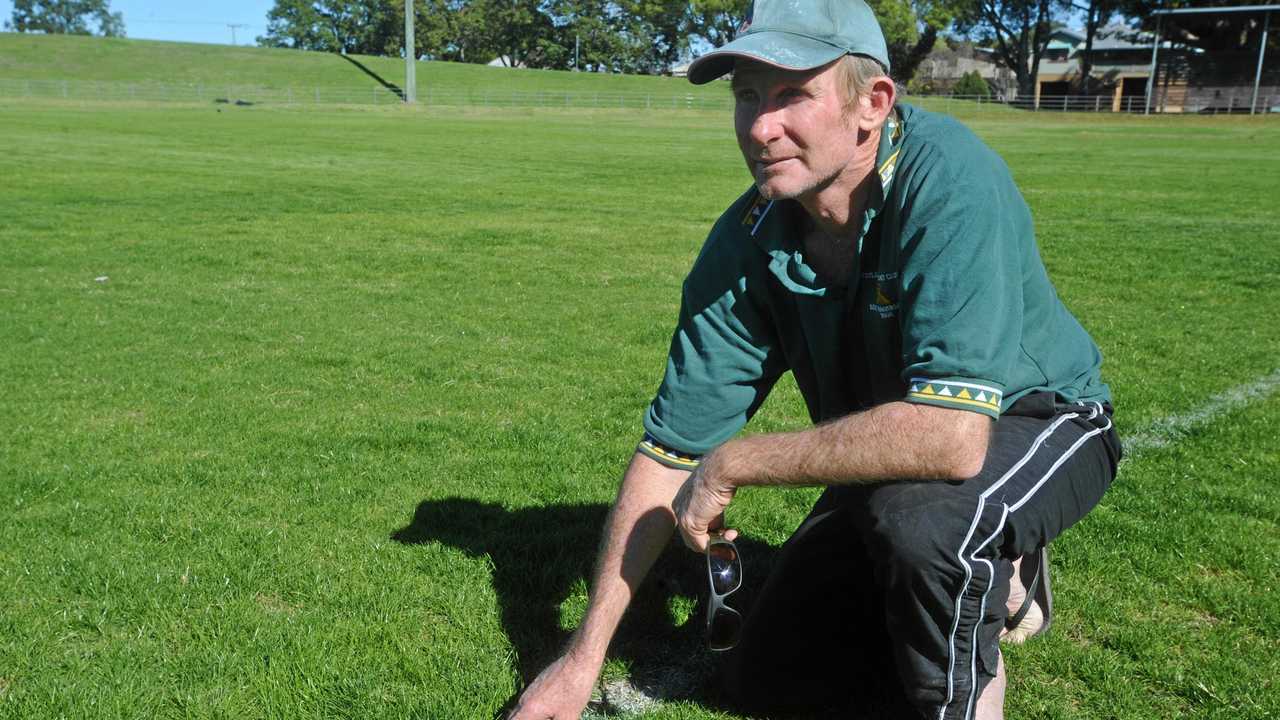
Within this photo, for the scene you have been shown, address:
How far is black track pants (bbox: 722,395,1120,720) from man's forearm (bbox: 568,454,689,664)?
0.41 metres

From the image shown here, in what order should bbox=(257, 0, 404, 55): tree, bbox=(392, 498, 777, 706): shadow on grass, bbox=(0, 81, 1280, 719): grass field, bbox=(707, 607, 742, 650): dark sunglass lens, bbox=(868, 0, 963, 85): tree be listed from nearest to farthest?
bbox=(707, 607, 742, 650): dark sunglass lens → bbox=(0, 81, 1280, 719): grass field → bbox=(392, 498, 777, 706): shadow on grass → bbox=(868, 0, 963, 85): tree → bbox=(257, 0, 404, 55): tree

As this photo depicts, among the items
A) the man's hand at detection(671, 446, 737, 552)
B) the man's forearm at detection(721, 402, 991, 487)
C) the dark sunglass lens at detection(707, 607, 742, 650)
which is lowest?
the dark sunglass lens at detection(707, 607, 742, 650)

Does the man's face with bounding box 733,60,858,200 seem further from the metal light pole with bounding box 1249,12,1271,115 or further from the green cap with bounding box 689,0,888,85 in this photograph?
the metal light pole with bounding box 1249,12,1271,115

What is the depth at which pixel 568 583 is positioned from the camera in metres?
3.75

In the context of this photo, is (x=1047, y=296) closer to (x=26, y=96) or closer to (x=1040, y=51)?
(x=26, y=96)

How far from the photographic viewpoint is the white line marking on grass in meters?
5.21

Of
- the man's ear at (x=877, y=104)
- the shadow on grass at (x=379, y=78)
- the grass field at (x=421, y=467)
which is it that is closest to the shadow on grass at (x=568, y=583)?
the grass field at (x=421, y=467)

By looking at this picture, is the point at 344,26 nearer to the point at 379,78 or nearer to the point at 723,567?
the point at 379,78

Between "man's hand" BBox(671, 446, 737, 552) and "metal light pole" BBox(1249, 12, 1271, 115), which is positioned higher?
"metal light pole" BBox(1249, 12, 1271, 115)

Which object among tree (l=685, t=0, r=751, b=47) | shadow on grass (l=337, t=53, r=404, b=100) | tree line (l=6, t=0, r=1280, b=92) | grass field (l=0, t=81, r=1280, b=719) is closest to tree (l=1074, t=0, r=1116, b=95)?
tree line (l=6, t=0, r=1280, b=92)

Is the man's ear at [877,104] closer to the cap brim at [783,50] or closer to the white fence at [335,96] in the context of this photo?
the cap brim at [783,50]

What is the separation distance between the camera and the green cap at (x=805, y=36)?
2.40 m

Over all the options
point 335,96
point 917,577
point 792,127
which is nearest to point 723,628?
point 917,577

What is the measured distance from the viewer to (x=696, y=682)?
321cm
